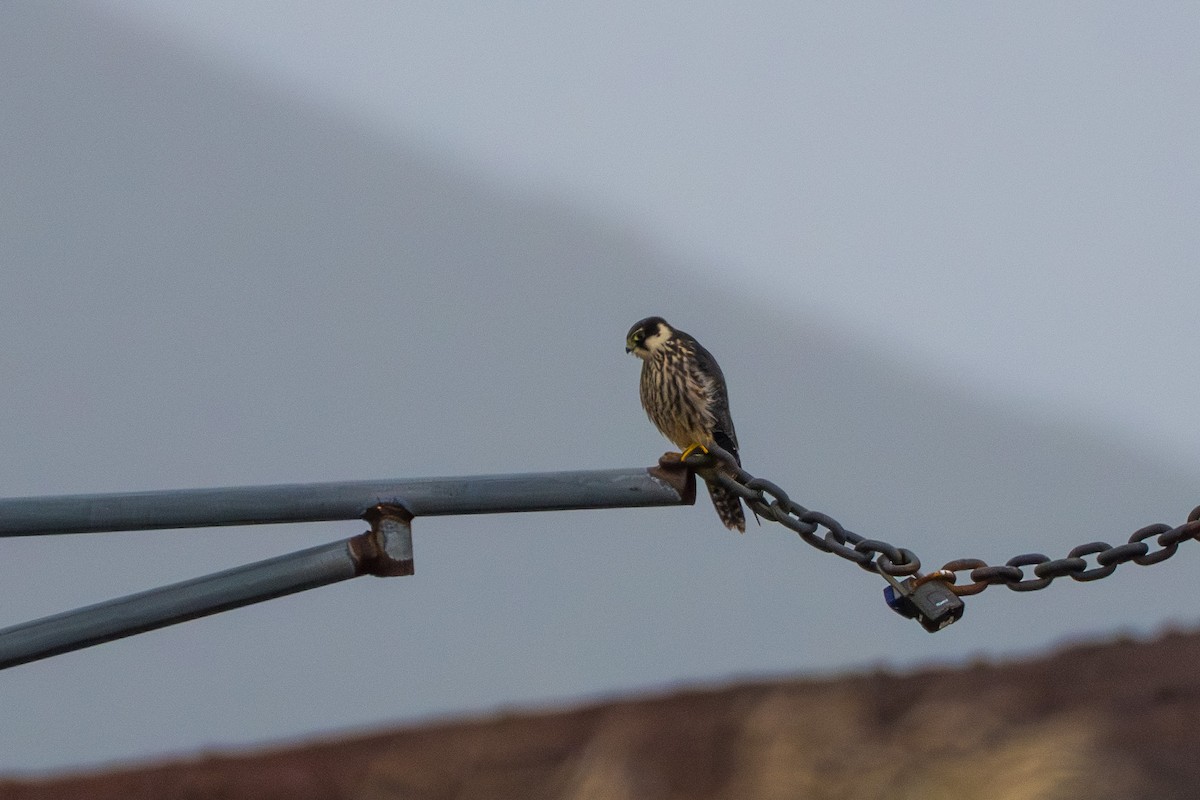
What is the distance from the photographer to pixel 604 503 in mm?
2941

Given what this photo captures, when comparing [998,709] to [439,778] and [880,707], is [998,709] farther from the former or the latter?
[439,778]

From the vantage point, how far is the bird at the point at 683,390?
543 centimetres

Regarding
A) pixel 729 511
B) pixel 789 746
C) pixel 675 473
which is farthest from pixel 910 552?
pixel 789 746

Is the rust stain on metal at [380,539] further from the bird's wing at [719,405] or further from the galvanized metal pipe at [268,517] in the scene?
the bird's wing at [719,405]

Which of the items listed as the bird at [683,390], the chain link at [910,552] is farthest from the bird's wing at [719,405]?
the chain link at [910,552]

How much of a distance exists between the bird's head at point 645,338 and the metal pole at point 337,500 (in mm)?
2582

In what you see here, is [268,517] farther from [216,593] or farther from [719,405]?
[719,405]

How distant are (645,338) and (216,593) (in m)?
3.06

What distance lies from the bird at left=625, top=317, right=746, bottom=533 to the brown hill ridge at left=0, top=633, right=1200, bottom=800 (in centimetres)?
260

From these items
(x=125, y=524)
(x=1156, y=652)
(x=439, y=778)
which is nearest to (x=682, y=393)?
(x=125, y=524)

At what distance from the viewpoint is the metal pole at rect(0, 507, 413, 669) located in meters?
2.70

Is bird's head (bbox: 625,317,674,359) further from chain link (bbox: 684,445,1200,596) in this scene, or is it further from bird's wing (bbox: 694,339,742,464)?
chain link (bbox: 684,445,1200,596)

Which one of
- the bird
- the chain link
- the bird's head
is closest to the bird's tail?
the bird

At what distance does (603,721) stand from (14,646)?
20.8 ft
